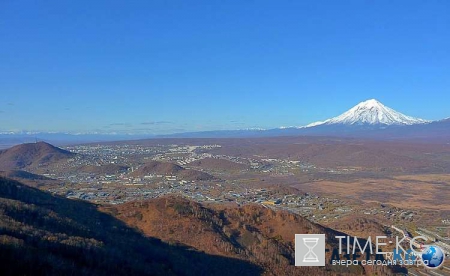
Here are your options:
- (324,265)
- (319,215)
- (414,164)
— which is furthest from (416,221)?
(414,164)

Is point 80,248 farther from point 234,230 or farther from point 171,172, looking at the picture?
point 171,172

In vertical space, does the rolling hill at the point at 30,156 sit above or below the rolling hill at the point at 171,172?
above

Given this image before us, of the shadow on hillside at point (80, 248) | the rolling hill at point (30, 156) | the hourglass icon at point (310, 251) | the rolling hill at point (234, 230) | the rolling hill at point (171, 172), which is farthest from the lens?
the rolling hill at point (30, 156)

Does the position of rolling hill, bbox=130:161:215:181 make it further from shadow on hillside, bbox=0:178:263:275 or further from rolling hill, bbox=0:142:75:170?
shadow on hillside, bbox=0:178:263:275

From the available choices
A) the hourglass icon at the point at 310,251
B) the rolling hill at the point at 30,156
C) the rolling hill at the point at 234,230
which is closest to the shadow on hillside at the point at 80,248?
the rolling hill at the point at 234,230

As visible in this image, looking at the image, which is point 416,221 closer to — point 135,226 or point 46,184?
point 135,226

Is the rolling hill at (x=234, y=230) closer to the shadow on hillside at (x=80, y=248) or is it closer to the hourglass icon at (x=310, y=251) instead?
the hourglass icon at (x=310, y=251)

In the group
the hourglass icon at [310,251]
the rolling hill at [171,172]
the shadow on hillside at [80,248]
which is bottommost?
the rolling hill at [171,172]

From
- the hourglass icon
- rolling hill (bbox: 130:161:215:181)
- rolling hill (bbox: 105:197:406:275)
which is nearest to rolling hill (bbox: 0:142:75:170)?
rolling hill (bbox: 130:161:215:181)
